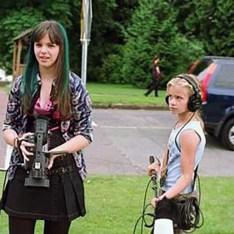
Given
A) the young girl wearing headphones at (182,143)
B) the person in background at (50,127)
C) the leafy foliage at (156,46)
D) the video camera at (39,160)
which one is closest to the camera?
the video camera at (39,160)

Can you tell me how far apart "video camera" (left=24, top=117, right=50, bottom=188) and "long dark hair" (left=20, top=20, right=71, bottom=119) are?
140 millimetres

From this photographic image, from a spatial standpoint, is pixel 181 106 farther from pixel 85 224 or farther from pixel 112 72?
pixel 112 72

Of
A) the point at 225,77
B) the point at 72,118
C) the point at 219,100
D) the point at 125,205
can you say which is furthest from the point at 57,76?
the point at 225,77

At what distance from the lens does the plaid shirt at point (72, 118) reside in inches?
147

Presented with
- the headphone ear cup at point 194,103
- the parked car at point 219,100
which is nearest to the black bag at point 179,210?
the headphone ear cup at point 194,103

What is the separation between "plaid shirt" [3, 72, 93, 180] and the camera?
12.3ft

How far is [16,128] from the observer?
149 inches

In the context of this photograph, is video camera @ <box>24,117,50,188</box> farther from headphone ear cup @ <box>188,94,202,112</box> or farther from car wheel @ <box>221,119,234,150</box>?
car wheel @ <box>221,119,234,150</box>

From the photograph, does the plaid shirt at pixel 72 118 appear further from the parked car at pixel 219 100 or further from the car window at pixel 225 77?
the car window at pixel 225 77

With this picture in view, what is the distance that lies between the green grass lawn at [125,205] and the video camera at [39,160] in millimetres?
2676

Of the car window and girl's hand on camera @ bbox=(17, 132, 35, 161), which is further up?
girl's hand on camera @ bbox=(17, 132, 35, 161)

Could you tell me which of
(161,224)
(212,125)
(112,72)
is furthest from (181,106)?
(112,72)

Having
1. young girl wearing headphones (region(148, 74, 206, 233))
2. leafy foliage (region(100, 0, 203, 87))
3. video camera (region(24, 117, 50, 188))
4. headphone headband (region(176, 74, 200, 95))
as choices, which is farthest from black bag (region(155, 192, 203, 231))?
leafy foliage (region(100, 0, 203, 87))

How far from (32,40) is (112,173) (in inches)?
251
